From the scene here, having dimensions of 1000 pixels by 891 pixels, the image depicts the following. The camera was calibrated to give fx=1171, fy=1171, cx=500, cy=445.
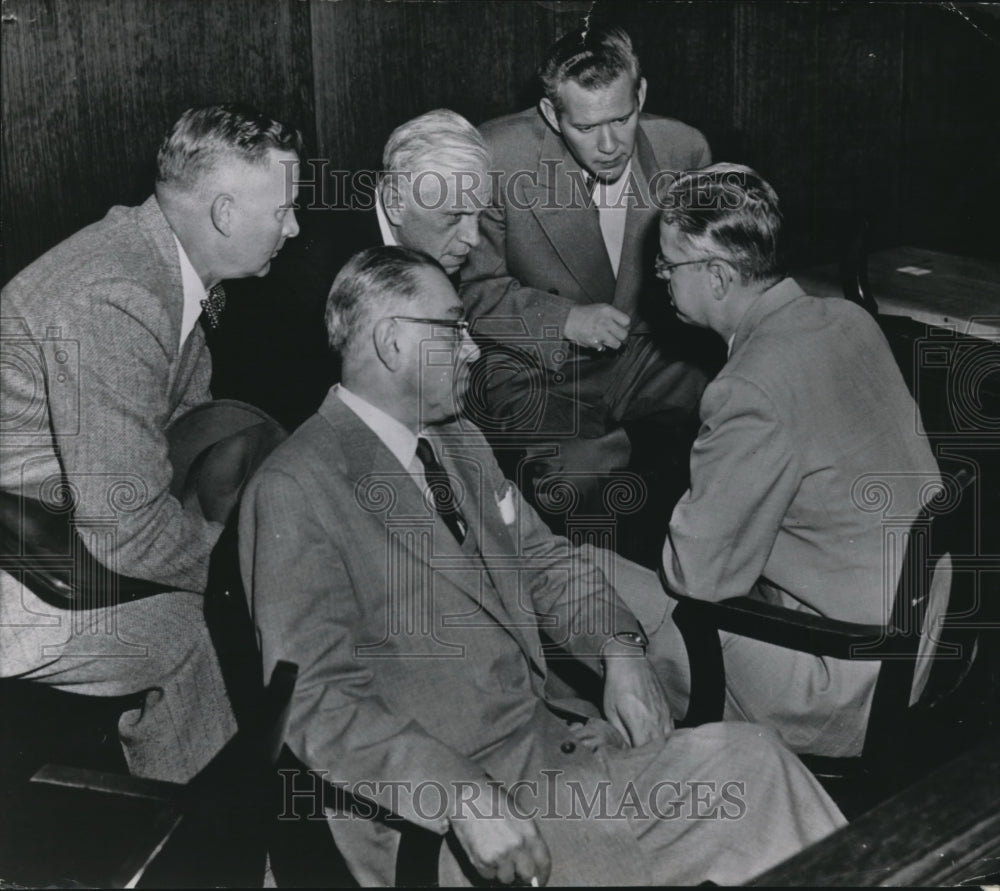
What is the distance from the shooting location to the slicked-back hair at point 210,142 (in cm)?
266

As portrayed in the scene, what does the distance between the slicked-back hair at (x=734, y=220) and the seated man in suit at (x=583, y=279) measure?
81 centimetres

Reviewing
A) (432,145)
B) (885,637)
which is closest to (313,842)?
(885,637)

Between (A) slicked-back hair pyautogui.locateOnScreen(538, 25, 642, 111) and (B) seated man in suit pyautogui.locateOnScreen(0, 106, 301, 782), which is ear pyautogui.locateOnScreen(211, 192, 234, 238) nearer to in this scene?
(B) seated man in suit pyautogui.locateOnScreen(0, 106, 301, 782)

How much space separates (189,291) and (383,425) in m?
0.77

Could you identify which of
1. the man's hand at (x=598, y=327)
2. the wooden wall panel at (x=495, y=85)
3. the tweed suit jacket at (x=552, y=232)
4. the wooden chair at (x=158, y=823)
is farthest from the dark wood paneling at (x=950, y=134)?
the wooden chair at (x=158, y=823)

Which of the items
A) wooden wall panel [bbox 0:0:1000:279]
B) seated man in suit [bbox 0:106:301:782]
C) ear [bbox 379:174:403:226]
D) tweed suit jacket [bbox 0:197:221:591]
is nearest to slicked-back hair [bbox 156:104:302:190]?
seated man in suit [bbox 0:106:301:782]

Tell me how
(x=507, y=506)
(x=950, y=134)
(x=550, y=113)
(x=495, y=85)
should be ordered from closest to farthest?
(x=507, y=506) → (x=550, y=113) → (x=495, y=85) → (x=950, y=134)

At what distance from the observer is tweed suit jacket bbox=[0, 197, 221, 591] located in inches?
94.6

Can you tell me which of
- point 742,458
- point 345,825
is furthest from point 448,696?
point 742,458

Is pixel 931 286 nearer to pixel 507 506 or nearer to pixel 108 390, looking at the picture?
pixel 507 506

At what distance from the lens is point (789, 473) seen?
2469 millimetres

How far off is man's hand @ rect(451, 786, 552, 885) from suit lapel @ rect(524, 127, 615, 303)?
2208mm

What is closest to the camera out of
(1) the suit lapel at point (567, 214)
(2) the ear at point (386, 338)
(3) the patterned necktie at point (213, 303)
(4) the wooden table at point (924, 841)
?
(4) the wooden table at point (924, 841)
